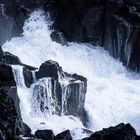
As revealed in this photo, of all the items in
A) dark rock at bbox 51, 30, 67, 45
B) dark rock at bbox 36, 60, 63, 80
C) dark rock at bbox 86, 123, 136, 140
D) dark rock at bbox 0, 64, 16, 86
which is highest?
dark rock at bbox 0, 64, 16, 86

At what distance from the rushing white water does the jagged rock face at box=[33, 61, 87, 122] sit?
0.68 m

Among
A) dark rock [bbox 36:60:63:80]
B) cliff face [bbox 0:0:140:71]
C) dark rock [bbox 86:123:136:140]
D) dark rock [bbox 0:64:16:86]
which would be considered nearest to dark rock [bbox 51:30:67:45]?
cliff face [bbox 0:0:140:71]

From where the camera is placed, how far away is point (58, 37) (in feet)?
131

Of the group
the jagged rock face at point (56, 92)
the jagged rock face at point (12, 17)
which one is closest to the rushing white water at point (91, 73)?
the jagged rock face at point (12, 17)

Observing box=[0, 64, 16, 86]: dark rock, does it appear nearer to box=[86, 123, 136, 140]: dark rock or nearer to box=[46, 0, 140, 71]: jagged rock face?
box=[86, 123, 136, 140]: dark rock

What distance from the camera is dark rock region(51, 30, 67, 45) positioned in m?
39.8

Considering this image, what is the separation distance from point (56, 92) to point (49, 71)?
3.88 feet

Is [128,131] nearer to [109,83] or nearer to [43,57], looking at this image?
[109,83]

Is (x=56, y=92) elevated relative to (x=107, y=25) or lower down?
lower down

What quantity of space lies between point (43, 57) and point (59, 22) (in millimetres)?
4390

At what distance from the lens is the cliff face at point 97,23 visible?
38.2 m

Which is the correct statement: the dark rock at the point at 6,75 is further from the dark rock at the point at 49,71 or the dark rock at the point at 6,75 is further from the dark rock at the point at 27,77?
the dark rock at the point at 49,71

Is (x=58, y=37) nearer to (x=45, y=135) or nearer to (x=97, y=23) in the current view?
(x=97, y=23)

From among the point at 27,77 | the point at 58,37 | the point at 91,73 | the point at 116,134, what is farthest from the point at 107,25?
the point at 116,134
